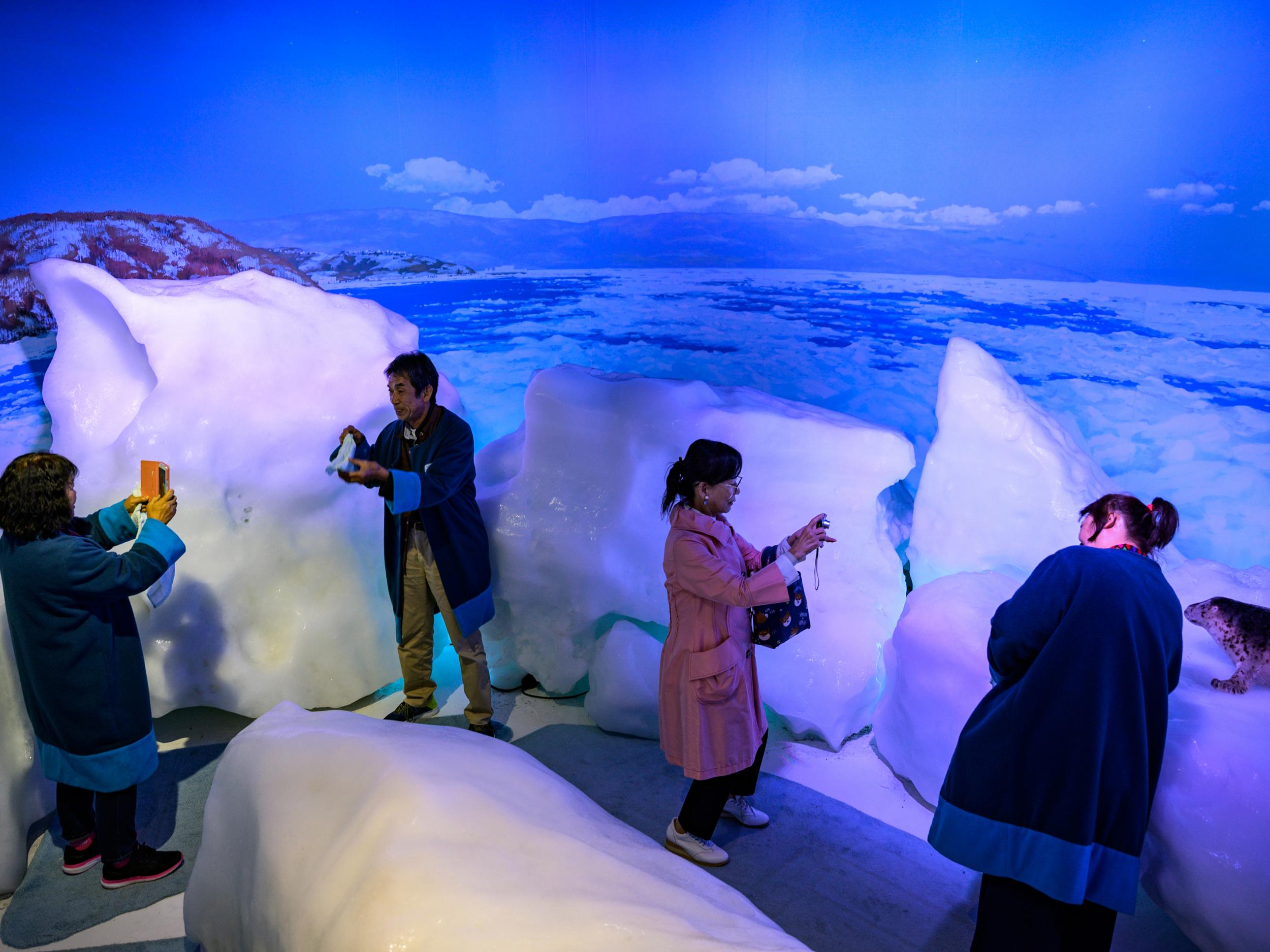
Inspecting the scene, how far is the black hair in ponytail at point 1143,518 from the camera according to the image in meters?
2.26

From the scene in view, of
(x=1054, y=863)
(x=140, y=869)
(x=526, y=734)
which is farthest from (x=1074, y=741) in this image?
(x=140, y=869)

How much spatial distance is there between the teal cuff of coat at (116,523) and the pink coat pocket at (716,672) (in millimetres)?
2120

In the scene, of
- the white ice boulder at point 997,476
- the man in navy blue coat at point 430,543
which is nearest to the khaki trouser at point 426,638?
the man in navy blue coat at point 430,543

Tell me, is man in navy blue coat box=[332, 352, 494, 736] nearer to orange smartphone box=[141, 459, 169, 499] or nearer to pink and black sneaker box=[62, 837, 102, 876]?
orange smartphone box=[141, 459, 169, 499]

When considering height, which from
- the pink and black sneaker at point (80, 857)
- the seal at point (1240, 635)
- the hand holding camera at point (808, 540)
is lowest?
the pink and black sneaker at point (80, 857)

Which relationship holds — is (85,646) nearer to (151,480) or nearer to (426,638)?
(151,480)

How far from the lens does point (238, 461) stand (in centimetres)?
402

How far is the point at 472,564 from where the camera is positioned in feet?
12.8

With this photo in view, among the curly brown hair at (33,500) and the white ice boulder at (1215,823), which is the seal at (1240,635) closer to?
the white ice boulder at (1215,823)

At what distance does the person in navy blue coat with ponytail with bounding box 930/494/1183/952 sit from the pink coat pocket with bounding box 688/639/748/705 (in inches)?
31.2

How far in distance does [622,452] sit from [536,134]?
8.09 ft

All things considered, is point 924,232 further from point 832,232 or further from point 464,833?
point 464,833

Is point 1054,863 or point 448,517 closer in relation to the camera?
point 1054,863

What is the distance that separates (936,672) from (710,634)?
1129 millimetres
